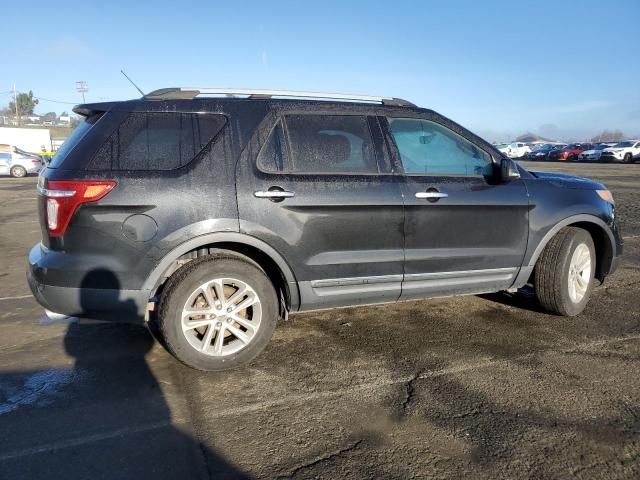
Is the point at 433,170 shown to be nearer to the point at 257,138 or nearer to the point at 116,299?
the point at 257,138

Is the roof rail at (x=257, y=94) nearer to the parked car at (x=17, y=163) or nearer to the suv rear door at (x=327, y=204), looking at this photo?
the suv rear door at (x=327, y=204)

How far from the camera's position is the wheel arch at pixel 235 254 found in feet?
10.2

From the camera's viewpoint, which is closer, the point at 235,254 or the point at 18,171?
the point at 235,254

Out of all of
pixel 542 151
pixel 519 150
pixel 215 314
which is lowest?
pixel 215 314

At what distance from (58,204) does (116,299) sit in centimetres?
69

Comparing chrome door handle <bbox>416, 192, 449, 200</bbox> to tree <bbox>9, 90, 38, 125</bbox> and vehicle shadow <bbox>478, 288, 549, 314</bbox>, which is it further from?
tree <bbox>9, 90, 38, 125</bbox>

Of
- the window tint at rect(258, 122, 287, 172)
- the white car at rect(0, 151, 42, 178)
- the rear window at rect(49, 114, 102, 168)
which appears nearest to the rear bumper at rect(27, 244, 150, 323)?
the rear window at rect(49, 114, 102, 168)

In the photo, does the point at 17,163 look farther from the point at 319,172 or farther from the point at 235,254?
the point at 319,172

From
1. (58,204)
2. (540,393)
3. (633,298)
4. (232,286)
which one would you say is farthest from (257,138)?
(633,298)

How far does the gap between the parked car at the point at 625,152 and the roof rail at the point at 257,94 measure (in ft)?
130

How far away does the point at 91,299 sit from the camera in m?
3.04

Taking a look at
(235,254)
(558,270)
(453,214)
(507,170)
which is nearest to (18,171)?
(235,254)

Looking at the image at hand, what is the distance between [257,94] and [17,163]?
91.8 feet

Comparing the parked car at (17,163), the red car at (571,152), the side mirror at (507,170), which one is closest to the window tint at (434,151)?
the side mirror at (507,170)
